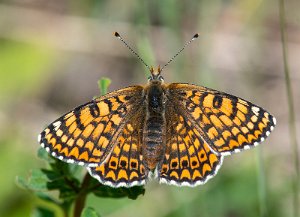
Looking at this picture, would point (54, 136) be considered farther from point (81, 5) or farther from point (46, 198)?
point (81, 5)

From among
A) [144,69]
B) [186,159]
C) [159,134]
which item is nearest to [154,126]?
[159,134]

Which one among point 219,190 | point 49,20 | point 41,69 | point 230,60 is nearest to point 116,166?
point 219,190

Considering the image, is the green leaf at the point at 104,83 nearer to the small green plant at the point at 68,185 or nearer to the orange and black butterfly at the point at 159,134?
the orange and black butterfly at the point at 159,134

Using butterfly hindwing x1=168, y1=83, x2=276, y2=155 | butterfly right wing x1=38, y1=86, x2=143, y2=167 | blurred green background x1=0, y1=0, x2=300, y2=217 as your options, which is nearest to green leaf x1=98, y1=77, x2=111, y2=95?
butterfly right wing x1=38, y1=86, x2=143, y2=167

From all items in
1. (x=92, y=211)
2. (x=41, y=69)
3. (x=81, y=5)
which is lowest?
(x=92, y=211)

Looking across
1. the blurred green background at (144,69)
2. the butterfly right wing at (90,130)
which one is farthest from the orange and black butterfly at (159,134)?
the blurred green background at (144,69)

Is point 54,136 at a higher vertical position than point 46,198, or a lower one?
higher
